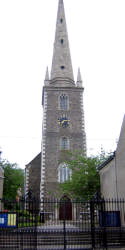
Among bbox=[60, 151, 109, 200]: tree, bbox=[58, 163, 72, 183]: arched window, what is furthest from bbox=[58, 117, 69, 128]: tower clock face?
bbox=[60, 151, 109, 200]: tree

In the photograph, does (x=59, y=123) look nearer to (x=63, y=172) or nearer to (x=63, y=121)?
(x=63, y=121)

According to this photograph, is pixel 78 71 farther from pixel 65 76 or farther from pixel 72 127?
pixel 72 127

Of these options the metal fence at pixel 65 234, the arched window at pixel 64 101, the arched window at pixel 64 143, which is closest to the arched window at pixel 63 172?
the arched window at pixel 64 143

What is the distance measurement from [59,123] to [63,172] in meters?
6.87

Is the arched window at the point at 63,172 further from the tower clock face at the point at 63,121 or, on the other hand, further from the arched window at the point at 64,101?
the arched window at the point at 64,101

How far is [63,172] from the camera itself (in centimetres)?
3531

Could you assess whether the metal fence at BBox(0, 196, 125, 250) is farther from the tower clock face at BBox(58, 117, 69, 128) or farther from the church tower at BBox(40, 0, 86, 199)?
the tower clock face at BBox(58, 117, 69, 128)

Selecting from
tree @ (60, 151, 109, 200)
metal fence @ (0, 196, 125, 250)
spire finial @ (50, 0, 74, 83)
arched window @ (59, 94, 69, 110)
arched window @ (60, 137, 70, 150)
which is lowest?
metal fence @ (0, 196, 125, 250)

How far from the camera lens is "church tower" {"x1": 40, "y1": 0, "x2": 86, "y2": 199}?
1369 inches

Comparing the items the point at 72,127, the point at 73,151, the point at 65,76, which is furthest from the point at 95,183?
the point at 65,76

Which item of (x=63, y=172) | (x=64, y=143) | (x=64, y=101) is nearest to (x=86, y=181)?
(x=63, y=172)

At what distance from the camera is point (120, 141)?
1706 centimetres

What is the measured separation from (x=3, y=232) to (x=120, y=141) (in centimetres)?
867

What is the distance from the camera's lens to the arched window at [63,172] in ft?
114
